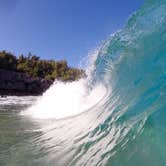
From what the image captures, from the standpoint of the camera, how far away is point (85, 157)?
111 inches

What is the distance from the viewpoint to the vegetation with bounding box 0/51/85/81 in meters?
58.6

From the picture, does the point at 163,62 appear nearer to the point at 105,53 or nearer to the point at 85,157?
the point at 85,157

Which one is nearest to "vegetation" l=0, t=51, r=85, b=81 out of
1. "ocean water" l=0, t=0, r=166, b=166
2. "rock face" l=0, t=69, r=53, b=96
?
"rock face" l=0, t=69, r=53, b=96

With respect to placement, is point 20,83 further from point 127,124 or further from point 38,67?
point 127,124

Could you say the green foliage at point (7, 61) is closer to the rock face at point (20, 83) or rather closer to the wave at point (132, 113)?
the rock face at point (20, 83)

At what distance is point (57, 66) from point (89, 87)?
58329 mm

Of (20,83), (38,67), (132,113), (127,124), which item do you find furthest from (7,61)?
(127,124)

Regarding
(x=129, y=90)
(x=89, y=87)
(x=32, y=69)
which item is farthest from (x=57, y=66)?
(x=129, y=90)

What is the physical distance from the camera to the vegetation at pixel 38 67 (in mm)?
58594

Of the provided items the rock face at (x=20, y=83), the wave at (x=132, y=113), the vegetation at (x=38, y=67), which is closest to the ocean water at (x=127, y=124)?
the wave at (x=132, y=113)

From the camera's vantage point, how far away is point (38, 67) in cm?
6328

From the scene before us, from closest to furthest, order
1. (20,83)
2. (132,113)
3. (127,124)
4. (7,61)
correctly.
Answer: (127,124), (132,113), (20,83), (7,61)

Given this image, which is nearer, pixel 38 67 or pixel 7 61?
pixel 7 61

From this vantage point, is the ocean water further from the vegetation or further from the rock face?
the vegetation
